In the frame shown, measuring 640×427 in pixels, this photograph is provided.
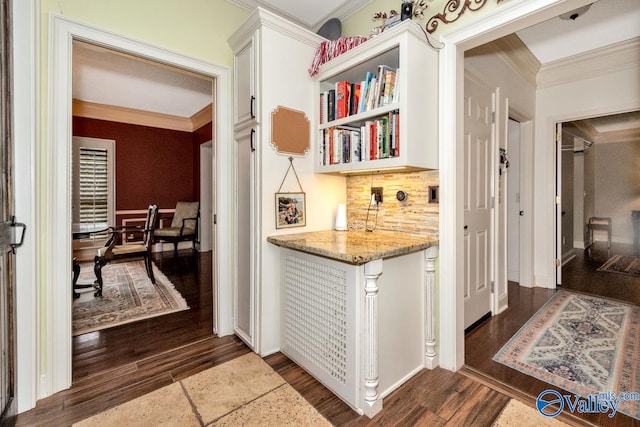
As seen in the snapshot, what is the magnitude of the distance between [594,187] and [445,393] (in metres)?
7.64

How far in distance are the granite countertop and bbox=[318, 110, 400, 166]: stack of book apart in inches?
20.7

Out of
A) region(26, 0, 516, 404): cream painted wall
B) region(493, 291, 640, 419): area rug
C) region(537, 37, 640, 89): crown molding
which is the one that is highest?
region(537, 37, 640, 89): crown molding

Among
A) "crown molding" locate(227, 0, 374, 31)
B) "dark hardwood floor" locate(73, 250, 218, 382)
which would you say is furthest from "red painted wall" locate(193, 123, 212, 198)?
"crown molding" locate(227, 0, 374, 31)

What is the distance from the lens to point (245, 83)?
219 cm

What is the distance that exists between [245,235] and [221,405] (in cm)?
107

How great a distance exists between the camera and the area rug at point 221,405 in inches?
57.6

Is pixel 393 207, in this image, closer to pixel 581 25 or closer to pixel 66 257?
pixel 66 257

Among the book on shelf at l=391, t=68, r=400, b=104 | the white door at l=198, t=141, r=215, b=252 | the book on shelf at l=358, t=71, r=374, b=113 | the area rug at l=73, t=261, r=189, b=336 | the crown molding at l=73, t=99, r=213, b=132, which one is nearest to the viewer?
the book on shelf at l=391, t=68, r=400, b=104

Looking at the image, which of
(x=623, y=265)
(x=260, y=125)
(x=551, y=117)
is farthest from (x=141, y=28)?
(x=623, y=265)

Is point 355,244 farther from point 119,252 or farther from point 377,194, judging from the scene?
point 119,252

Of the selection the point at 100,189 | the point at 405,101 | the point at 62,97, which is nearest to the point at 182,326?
the point at 62,97

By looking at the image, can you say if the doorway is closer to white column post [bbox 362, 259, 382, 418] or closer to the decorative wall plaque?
the decorative wall plaque

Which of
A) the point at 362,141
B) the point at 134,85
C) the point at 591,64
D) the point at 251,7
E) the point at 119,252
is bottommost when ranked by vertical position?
the point at 119,252

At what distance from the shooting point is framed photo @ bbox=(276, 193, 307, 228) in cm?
209
